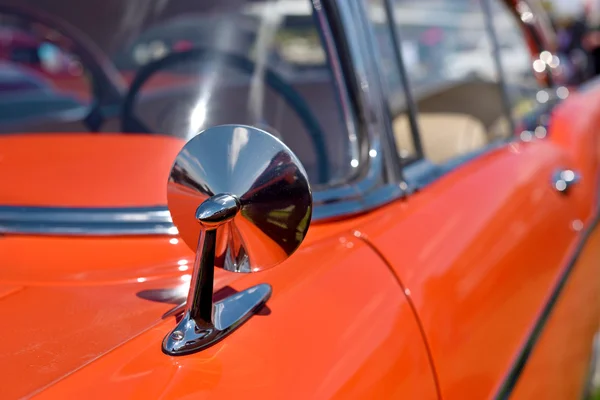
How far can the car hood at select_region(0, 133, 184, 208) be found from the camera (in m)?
1.22

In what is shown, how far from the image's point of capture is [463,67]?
2580mm

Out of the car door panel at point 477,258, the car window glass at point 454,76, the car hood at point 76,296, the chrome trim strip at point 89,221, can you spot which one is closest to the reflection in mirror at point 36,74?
the chrome trim strip at point 89,221

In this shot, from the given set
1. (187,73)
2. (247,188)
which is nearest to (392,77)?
(187,73)

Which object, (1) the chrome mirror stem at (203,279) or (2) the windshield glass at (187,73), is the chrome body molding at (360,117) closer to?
(2) the windshield glass at (187,73)

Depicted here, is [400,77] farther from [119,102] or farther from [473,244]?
[119,102]

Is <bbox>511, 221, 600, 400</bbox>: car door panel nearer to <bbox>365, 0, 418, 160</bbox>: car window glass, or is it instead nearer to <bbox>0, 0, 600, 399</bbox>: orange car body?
<bbox>0, 0, 600, 399</bbox>: orange car body

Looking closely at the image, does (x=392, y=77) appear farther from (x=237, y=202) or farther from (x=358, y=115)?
(x=237, y=202)

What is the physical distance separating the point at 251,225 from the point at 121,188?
0.46m

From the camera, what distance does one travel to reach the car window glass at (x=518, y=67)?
8.07 ft

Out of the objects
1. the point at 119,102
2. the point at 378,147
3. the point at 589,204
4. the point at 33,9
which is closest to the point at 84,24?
the point at 33,9

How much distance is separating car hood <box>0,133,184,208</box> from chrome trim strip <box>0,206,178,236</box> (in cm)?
2

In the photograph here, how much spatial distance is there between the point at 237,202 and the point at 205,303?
0.15 metres

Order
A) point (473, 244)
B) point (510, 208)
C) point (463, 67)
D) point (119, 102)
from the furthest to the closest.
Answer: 1. point (463, 67)
2. point (119, 102)
3. point (510, 208)
4. point (473, 244)

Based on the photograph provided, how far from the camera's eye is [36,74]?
241cm
